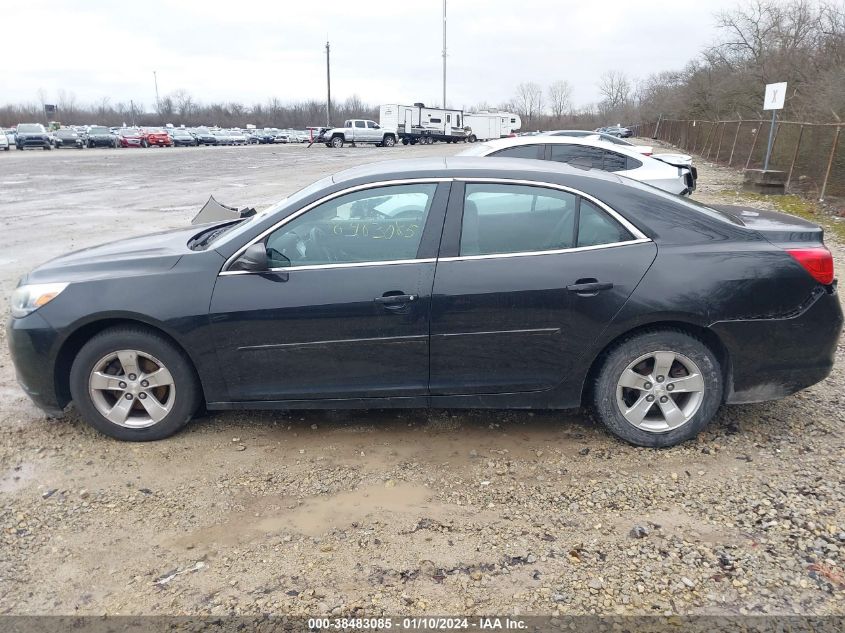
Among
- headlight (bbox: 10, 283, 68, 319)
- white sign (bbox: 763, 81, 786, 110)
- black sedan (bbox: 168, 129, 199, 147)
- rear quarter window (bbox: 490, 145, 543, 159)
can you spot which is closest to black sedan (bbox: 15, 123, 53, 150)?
black sedan (bbox: 168, 129, 199, 147)

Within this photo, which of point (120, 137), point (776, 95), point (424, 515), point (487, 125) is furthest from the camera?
point (487, 125)

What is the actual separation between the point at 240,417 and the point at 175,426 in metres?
0.49

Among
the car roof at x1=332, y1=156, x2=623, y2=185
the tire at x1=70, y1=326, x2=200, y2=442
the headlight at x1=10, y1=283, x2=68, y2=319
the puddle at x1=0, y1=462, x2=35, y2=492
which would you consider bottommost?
the puddle at x1=0, y1=462, x2=35, y2=492

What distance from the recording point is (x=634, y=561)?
2.91 metres

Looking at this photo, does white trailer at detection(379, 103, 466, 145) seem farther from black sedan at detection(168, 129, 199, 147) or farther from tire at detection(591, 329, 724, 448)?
tire at detection(591, 329, 724, 448)

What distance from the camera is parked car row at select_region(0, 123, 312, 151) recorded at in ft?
146

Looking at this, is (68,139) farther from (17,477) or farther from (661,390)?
(661,390)

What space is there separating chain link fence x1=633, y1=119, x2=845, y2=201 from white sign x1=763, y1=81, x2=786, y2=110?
0.71m

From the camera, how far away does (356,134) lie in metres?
49.5

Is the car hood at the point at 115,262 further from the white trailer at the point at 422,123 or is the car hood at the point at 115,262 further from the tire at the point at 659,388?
the white trailer at the point at 422,123

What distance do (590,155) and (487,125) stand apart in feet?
194

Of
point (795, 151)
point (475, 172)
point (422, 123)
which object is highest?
point (475, 172)

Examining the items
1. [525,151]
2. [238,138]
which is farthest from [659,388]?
[238,138]

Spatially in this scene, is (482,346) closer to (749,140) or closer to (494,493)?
(494,493)
